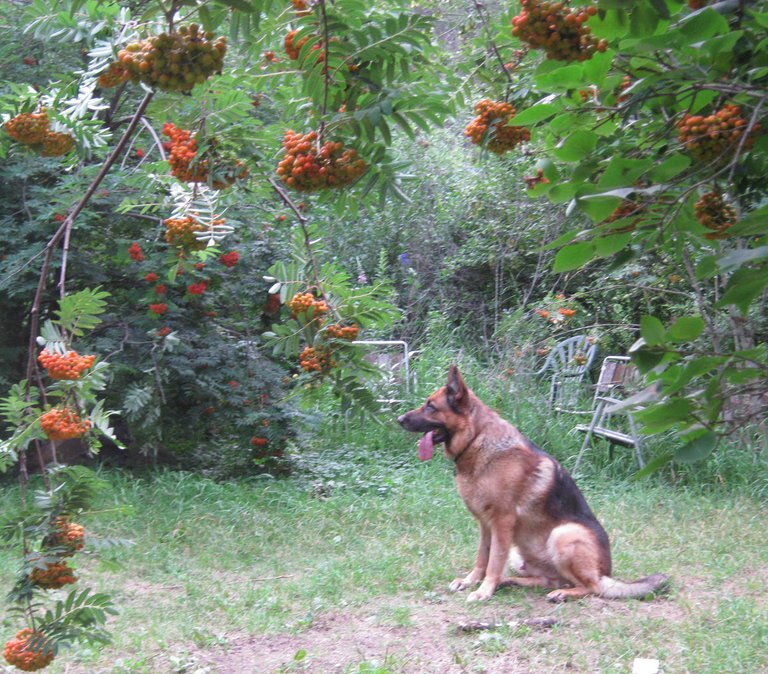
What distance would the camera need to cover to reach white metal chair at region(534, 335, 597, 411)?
920 cm

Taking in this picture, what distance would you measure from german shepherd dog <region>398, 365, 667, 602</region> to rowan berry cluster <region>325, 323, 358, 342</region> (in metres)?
2.94

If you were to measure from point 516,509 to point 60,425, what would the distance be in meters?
3.67

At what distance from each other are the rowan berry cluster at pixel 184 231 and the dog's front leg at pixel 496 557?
10.9 feet

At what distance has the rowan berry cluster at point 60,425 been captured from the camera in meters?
2.53

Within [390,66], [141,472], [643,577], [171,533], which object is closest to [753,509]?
[643,577]

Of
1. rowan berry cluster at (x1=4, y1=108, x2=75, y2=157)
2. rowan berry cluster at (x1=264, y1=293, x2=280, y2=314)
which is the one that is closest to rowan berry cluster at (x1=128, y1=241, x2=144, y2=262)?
rowan berry cluster at (x1=264, y1=293, x2=280, y2=314)

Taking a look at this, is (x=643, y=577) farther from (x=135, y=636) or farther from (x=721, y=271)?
(x=721, y=271)

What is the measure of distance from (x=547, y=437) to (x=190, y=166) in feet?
22.0

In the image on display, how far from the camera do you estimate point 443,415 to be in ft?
19.5

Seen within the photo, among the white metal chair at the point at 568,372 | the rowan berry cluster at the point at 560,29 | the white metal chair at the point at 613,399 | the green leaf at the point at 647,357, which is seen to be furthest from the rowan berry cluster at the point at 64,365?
the white metal chair at the point at 568,372

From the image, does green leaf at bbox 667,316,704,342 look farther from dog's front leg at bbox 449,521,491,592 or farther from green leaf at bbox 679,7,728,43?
dog's front leg at bbox 449,521,491,592

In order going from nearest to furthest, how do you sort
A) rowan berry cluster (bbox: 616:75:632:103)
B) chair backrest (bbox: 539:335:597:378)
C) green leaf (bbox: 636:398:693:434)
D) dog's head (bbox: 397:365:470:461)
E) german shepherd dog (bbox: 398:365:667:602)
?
green leaf (bbox: 636:398:693:434) < rowan berry cluster (bbox: 616:75:632:103) < german shepherd dog (bbox: 398:365:667:602) < dog's head (bbox: 397:365:470:461) < chair backrest (bbox: 539:335:597:378)

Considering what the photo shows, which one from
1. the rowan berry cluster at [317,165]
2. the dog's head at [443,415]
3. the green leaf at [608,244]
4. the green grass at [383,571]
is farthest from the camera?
the dog's head at [443,415]

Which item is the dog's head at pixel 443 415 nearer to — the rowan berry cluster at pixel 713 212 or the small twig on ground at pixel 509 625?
the small twig on ground at pixel 509 625
